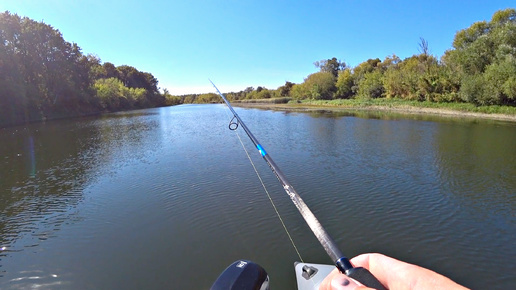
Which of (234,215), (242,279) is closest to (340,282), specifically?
(242,279)

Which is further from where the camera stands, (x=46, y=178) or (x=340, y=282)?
(x=46, y=178)

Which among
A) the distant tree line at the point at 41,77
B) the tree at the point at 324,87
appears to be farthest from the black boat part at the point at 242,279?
the tree at the point at 324,87

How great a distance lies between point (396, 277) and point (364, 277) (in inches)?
18.6

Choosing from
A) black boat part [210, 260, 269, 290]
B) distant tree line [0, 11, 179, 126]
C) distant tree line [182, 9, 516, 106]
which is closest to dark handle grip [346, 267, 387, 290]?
black boat part [210, 260, 269, 290]

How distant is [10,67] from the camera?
94.5ft

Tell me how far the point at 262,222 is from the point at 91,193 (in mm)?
5061

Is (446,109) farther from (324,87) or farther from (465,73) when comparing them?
(324,87)

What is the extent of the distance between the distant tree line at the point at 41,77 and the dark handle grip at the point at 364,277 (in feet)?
115

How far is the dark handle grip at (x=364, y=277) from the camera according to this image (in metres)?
2.01

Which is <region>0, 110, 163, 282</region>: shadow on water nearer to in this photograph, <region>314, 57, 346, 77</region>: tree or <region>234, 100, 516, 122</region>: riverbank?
<region>234, 100, 516, 122</region>: riverbank

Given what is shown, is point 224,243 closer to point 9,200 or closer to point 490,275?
point 490,275

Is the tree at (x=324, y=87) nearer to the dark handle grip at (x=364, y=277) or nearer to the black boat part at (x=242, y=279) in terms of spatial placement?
the black boat part at (x=242, y=279)

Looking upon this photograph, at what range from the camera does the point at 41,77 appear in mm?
36656

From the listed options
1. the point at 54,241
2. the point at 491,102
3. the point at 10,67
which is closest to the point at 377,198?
the point at 54,241
